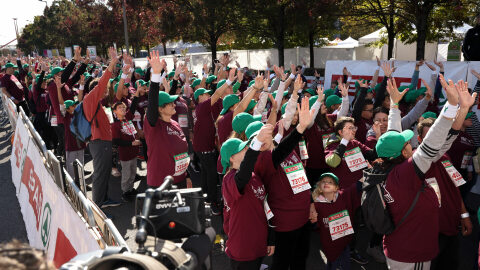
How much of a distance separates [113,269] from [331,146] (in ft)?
11.0

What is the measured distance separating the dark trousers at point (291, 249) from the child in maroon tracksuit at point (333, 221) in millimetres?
271

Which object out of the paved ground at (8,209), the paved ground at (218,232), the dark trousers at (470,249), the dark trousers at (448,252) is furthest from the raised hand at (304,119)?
the paved ground at (8,209)


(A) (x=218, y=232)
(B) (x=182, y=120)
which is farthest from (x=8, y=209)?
(A) (x=218, y=232)

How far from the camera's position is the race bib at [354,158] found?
407cm

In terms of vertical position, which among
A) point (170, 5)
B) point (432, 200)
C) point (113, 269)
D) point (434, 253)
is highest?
point (170, 5)

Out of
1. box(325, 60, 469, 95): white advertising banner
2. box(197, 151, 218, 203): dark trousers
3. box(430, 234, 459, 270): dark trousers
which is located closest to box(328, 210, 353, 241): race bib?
box(430, 234, 459, 270): dark trousers

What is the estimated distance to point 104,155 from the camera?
18.4 ft

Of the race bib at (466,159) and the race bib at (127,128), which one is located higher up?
the race bib at (127,128)

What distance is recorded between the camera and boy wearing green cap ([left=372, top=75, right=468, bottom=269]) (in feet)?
8.90

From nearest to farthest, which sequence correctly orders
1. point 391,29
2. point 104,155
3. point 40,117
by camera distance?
point 104,155
point 40,117
point 391,29

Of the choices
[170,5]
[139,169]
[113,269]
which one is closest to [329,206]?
[113,269]

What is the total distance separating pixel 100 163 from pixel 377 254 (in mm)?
4119

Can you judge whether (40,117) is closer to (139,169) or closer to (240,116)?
(139,169)

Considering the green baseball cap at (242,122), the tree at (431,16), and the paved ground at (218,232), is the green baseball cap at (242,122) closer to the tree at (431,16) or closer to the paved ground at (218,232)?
the paved ground at (218,232)
